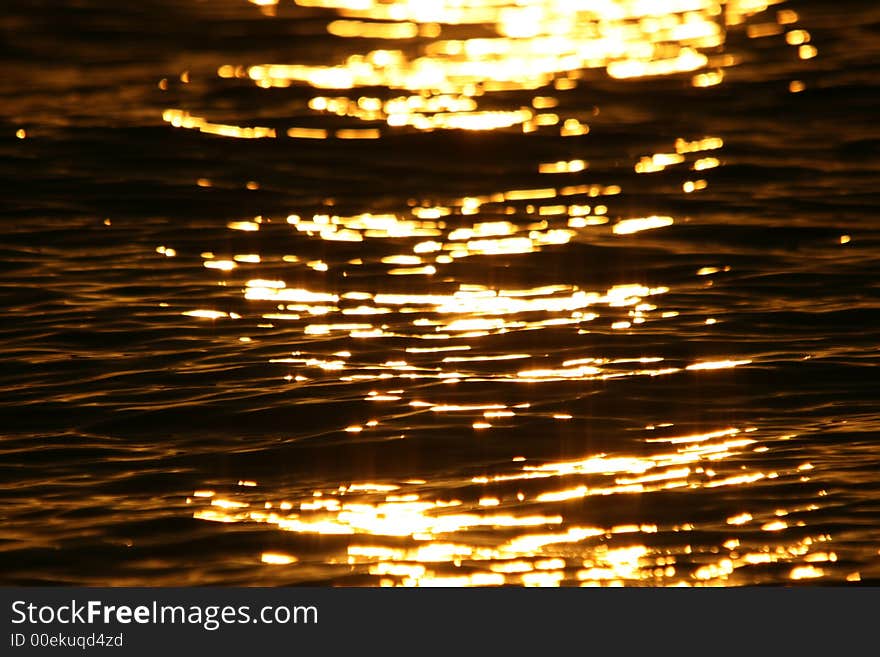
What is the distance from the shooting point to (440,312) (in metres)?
7.67

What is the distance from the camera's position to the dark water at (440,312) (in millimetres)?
5500

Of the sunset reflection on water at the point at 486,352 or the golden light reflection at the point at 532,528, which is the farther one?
the sunset reflection on water at the point at 486,352

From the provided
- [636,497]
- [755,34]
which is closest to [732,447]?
[636,497]

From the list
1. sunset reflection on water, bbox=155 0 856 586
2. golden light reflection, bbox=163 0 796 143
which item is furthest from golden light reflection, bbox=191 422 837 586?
golden light reflection, bbox=163 0 796 143

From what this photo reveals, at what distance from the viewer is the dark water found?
5.50 meters

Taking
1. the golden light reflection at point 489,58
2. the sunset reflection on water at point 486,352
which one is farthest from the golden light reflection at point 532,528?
the golden light reflection at point 489,58

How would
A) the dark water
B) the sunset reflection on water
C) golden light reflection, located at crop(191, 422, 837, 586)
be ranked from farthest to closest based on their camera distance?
the dark water → the sunset reflection on water → golden light reflection, located at crop(191, 422, 837, 586)

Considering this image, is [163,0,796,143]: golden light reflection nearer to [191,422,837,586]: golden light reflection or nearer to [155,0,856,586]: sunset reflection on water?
[155,0,856,586]: sunset reflection on water

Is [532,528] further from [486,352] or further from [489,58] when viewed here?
[489,58]

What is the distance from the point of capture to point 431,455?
6152mm

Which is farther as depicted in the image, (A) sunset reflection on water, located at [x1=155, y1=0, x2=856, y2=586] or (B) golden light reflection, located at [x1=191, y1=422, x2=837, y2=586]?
→ (A) sunset reflection on water, located at [x1=155, y1=0, x2=856, y2=586]

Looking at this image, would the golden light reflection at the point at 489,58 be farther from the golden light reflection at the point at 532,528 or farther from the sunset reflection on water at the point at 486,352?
the golden light reflection at the point at 532,528

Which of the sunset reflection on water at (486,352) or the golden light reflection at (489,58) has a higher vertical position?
the golden light reflection at (489,58)

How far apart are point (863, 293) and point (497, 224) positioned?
7.29 feet
